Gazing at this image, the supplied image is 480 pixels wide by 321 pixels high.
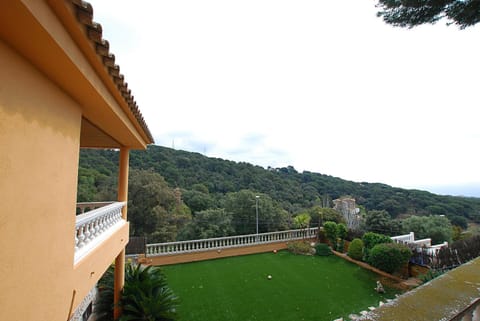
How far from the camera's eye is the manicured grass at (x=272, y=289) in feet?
17.3

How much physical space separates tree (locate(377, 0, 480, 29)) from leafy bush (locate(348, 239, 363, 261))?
7.83 meters

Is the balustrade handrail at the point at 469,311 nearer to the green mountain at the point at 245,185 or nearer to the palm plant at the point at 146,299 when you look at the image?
the palm plant at the point at 146,299

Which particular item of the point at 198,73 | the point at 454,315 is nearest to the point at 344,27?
the point at 198,73

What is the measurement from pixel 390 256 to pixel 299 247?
377 centimetres

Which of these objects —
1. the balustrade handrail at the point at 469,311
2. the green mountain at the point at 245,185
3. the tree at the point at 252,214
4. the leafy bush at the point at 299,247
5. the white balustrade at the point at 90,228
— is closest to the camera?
the balustrade handrail at the point at 469,311

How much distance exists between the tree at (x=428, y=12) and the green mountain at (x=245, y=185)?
1402cm

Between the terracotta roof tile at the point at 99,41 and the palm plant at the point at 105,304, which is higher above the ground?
the terracotta roof tile at the point at 99,41

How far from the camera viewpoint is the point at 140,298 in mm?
4602

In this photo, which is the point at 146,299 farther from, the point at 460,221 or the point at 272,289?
the point at 460,221

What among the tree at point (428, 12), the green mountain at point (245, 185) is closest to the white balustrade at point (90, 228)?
the tree at point (428, 12)

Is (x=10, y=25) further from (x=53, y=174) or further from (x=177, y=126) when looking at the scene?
(x=177, y=126)

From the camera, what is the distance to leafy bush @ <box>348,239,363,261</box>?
8.49 meters

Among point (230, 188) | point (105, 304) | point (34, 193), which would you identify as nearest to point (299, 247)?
point (105, 304)

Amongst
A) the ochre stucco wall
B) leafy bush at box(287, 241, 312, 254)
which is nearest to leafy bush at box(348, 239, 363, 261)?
leafy bush at box(287, 241, 312, 254)
